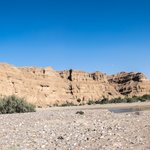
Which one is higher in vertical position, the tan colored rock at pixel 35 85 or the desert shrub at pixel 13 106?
the tan colored rock at pixel 35 85

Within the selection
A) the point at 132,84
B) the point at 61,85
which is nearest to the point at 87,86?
the point at 61,85

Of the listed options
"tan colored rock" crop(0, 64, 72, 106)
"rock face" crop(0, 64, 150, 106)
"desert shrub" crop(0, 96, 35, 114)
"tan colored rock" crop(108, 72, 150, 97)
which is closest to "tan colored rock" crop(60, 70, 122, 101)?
"rock face" crop(0, 64, 150, 106)

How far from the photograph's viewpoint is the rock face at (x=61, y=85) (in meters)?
81.1

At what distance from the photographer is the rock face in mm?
81125

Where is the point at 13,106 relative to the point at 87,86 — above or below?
below

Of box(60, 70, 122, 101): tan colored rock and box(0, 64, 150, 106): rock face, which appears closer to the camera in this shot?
box(0, 64, 150, 106): rock face

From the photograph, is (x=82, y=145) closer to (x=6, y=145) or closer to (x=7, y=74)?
(x=6, y=145)

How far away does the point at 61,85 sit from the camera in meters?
102

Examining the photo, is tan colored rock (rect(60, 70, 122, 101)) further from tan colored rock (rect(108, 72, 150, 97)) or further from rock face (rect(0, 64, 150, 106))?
tan colored rock (rect(108, 72, 150, 97))

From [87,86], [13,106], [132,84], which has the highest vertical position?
[132,84]

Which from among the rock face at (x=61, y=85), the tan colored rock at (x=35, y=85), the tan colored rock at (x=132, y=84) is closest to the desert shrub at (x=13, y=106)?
the rock face at (x=61, y=85)

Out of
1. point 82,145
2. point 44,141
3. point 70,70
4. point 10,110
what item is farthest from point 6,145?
point 70,70

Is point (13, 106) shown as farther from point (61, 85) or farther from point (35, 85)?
point (61, 85)

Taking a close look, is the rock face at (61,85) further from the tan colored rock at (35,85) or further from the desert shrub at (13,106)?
the desert shrub at (13,106)
